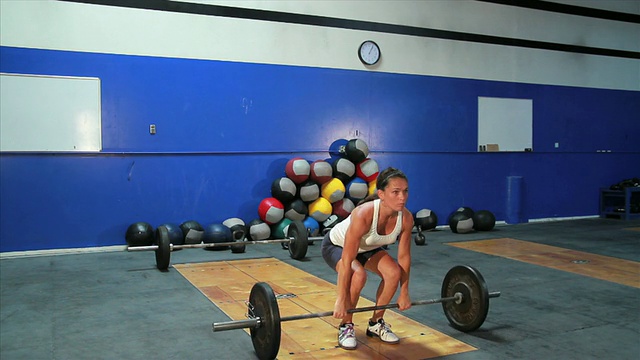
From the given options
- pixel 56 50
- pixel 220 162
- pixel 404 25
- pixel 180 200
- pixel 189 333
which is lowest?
pixel 189 333

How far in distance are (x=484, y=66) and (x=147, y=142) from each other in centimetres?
433

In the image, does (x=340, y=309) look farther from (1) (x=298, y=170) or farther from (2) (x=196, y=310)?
(1) (x=298, y=170)

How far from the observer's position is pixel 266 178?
19.1ft

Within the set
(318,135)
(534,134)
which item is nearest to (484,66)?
(534,134)

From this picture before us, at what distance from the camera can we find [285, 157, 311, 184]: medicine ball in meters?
5.54

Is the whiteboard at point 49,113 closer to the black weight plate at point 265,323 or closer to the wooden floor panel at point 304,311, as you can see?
the wooden floor panel at point 304,311

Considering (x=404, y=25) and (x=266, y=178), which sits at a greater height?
(x=404, y=25)

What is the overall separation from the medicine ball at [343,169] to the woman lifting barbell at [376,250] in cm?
310

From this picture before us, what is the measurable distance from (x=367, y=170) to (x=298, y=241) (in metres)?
1.51

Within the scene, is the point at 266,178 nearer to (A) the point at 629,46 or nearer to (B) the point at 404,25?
(B) the point at 404,25

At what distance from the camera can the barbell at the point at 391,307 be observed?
221 cm

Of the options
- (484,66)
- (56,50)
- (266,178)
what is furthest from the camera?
(484,66)

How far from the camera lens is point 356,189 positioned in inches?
227

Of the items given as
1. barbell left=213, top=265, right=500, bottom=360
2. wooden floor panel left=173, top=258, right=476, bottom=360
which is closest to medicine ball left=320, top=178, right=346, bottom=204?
wooden floor panel left=173, top=258, right=476, bottom=360
